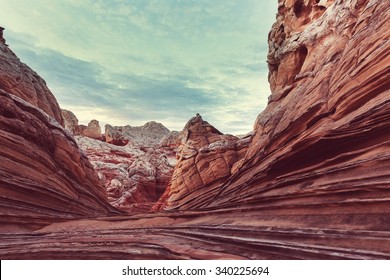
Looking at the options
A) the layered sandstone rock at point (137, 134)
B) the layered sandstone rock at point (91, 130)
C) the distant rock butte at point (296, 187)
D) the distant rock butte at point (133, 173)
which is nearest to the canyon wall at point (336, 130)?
the distant rock butte at point (296, 187)

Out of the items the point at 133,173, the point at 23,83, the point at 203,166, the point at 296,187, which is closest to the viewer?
the point at 296,187

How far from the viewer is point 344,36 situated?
1160 centimetres

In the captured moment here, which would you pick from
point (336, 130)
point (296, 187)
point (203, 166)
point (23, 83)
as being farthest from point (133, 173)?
point (336, 130)

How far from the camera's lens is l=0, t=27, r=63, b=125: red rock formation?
47.5 ft

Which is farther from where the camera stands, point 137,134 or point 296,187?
point 137,134

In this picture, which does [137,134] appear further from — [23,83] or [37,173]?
[37,173]

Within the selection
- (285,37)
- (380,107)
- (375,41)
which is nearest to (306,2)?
(285,37)

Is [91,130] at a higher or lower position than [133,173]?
higher

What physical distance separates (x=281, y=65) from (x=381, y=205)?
46.6 ft

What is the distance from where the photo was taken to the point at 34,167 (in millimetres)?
11688

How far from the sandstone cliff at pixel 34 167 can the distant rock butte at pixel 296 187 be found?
61 mm

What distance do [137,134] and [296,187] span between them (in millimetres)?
74637

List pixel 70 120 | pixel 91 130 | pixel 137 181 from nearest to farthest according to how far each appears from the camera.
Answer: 1. pixel 137 181
2. pixel 70 120
3. pixel 91 130

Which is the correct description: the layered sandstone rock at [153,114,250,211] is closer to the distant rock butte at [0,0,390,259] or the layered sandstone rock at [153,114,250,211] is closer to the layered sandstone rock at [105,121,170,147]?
the distant rock butte at [0,0,390,259]
